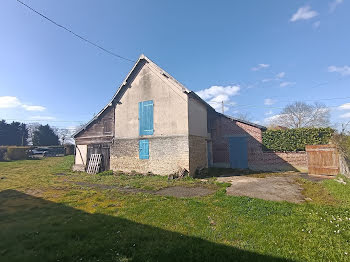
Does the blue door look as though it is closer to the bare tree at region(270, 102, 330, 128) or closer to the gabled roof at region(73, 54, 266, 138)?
the gabled roof at region(73, 54, 266, 138)

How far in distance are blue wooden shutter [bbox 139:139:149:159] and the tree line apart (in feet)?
104

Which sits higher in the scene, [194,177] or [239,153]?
[239,153]

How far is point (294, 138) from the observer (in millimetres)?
13875

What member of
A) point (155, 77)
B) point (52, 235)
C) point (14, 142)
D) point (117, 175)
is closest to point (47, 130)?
point (14, 142)

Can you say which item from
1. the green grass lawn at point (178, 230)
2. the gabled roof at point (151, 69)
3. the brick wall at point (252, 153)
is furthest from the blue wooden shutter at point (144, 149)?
the green grass lawn at point (178, 230)

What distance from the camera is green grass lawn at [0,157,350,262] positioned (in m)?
3.27

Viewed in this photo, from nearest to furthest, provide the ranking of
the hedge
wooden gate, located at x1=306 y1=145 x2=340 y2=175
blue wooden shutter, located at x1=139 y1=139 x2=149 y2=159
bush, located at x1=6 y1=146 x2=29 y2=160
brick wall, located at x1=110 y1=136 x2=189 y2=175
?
wooden gate, located at x1=306 y1=145 x2=340 y2=175 → brick wall, located at x1=110 y1=136 x2=189 y2=175 → the hedge → blue wooden shutter, located at x1=139 y1=139 x2=149 y2=159 → bush, located at x1=6 y1=146 x2=29 y2=160

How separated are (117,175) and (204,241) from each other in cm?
1163

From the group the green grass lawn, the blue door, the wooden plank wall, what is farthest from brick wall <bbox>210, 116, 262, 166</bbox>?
the wooden plank wall

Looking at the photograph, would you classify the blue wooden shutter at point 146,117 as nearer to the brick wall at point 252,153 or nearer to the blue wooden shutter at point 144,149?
the blue wooden shutter at point 144,149

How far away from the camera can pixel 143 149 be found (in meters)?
13.9

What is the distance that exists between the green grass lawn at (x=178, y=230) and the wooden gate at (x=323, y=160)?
480 cm

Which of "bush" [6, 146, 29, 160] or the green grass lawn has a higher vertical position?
"bush" [6, 146, 29, 160]

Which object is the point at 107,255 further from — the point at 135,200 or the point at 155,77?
the point at 155,77
